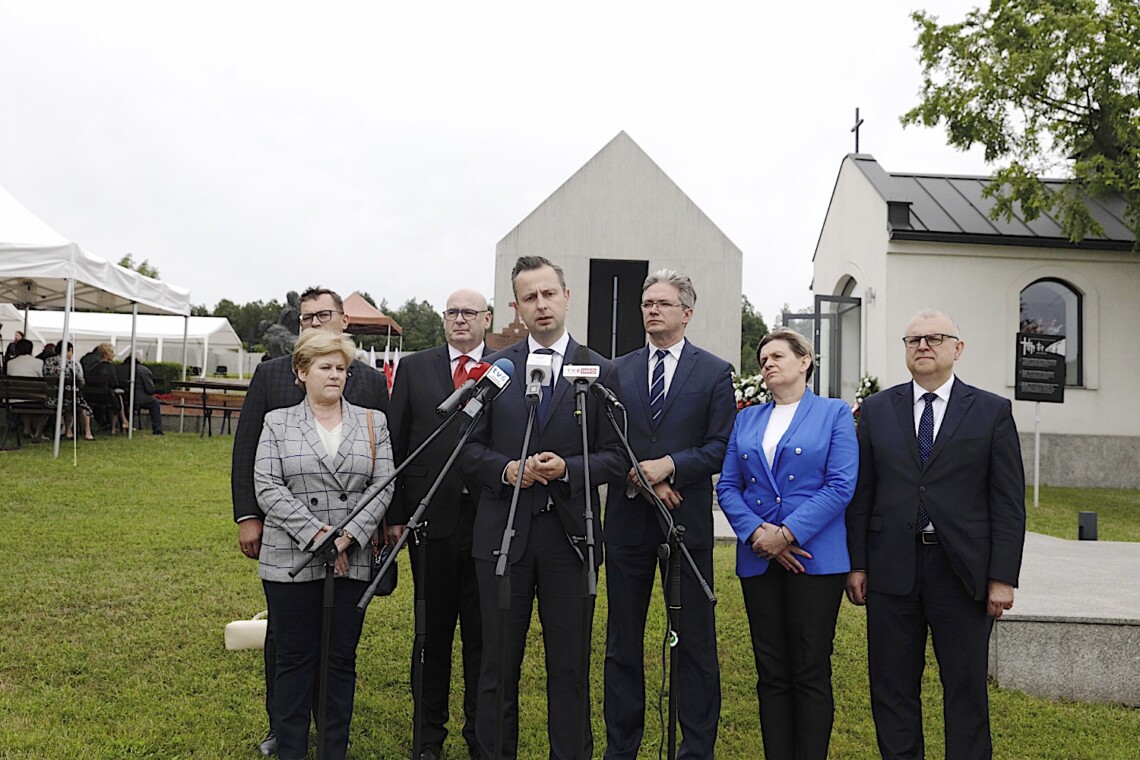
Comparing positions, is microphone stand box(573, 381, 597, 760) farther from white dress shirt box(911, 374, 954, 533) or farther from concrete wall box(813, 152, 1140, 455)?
concrete wall box(813, 152, 1140, 455)

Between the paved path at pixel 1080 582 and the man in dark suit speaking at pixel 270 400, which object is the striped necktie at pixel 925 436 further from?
the man in dark suit speaking at pixel 270 400

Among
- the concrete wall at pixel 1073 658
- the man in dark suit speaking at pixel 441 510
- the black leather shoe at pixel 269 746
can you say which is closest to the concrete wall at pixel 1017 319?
the concrete wall at pixel 1073 658

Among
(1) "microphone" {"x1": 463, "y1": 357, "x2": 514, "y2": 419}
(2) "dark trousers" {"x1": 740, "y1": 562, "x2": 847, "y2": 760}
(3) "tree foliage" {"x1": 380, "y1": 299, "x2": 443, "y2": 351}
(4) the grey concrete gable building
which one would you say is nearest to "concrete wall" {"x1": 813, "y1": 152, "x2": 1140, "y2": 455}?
(4) the grey concrete gable building

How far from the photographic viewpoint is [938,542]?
3.40 meters

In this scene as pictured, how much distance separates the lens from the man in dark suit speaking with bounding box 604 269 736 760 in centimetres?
360

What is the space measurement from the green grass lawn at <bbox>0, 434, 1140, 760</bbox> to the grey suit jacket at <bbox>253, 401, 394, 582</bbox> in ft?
3.67

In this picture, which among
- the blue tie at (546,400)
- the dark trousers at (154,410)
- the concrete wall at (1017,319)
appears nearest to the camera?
the blue tie at (546,400)

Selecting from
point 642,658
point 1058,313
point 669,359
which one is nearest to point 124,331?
point 1058,313

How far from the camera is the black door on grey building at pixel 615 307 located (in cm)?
1645

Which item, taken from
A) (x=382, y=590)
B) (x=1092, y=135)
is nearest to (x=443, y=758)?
(x=382, y=590)

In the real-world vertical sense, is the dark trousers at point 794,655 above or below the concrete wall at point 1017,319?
below

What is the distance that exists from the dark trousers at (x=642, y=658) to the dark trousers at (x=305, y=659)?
1.07 meters

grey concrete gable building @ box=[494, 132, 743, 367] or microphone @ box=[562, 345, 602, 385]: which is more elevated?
grey concrete gable building @ box=[494, 132, 743, 367]

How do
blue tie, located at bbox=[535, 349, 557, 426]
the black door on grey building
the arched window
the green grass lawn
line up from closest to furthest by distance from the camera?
blue tie, located at bbox=[535, 349, 557, 426], the green grass lawn, the arched window, the black door on grey building
